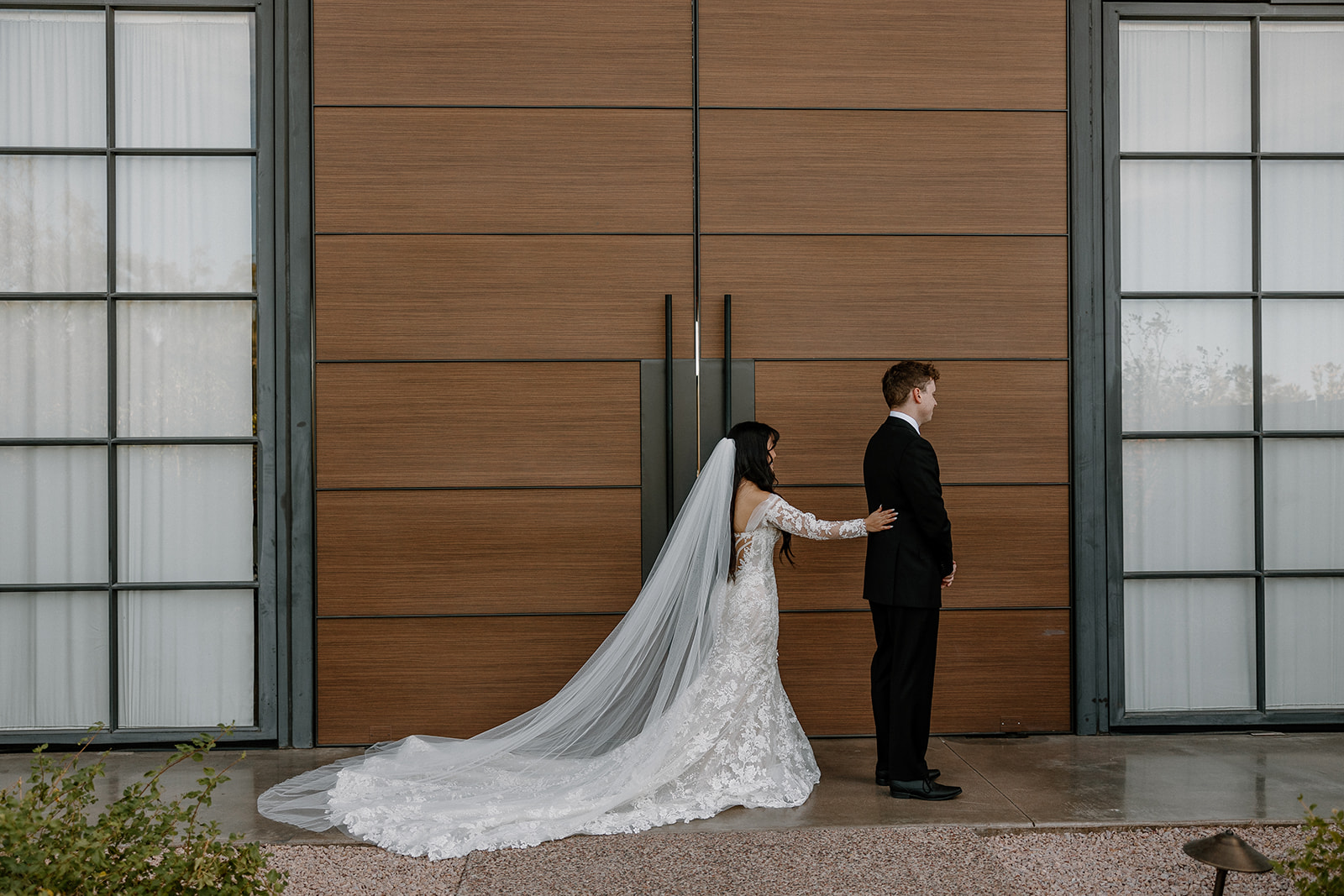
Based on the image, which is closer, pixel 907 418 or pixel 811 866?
pixel 811 866

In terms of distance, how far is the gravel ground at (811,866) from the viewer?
257cm

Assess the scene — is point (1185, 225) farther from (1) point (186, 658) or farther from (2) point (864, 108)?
(1) point (186, 658)

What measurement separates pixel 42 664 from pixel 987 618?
13.9 feet

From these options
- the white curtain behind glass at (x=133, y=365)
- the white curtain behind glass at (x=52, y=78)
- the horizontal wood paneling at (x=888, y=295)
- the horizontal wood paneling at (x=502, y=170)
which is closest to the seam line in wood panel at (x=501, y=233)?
the horizontal wood paneling at (x=502, y=170)

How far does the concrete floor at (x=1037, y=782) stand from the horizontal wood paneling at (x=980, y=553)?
2.11 ft

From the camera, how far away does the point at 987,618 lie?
158 inches

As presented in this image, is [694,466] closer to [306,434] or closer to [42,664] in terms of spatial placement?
[306,434]

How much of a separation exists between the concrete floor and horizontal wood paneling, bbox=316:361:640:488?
130 cm

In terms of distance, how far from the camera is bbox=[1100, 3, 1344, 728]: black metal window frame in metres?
4.08

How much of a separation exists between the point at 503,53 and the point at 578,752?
301cm

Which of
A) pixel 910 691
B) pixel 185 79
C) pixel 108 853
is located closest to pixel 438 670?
pixel 910 691

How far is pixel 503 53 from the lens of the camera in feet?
13.0

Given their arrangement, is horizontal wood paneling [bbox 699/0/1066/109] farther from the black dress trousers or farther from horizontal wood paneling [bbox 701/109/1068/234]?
the black dress trousers

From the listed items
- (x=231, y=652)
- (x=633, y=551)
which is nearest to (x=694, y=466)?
(x=633, y=551)
